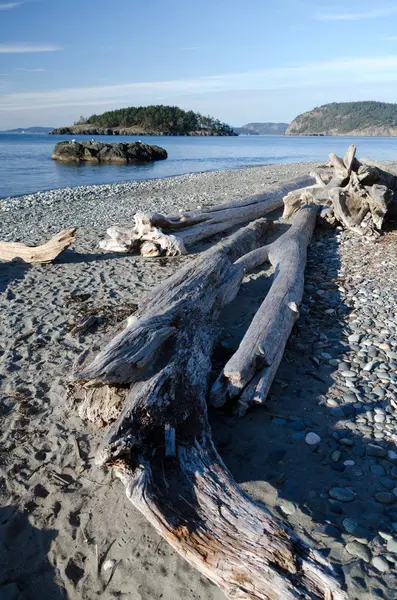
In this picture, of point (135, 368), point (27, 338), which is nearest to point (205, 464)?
point (135, 368)

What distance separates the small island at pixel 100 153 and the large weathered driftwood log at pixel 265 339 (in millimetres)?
34393

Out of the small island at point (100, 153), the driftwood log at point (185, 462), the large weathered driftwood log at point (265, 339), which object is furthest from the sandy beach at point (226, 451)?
the small island at point (100, 153)

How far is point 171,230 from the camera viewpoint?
865 centimetres

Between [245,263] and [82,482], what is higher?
[245,263]

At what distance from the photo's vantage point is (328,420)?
142 inches

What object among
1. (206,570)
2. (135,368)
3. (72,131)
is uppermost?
(72,131)

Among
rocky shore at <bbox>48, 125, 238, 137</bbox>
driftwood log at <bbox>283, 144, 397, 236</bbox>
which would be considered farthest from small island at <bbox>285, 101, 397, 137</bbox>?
driftwood log at <bbox>283, 144, 397, 236</bbox>

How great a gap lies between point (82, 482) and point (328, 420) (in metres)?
1.93

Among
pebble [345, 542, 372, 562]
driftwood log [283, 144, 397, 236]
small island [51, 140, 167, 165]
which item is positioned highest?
small island [51, 140, 167, 165]

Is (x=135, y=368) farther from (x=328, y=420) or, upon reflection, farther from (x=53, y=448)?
(x=328, y=420)

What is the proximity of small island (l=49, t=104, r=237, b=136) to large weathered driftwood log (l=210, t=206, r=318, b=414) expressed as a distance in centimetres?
9959

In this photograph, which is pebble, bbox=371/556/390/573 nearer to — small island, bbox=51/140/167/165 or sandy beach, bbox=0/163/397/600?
sandy beach, bbox=0/163/397/600

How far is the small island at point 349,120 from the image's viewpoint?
142375 mm

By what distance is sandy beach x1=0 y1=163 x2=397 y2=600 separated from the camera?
8.11 ft
